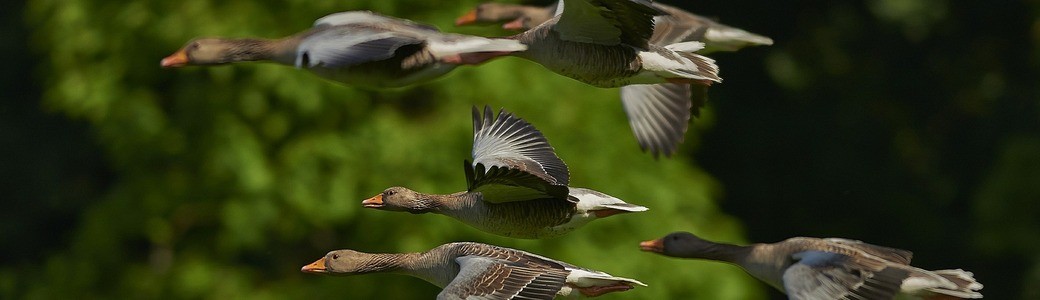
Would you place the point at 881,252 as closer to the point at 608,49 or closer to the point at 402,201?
the point at 608,49

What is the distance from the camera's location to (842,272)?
796cm

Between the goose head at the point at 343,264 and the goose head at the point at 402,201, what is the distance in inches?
8.9

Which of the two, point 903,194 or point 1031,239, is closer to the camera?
point 1031,239

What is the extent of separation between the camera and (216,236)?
1681 centimetres

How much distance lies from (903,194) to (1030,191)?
2.14 m

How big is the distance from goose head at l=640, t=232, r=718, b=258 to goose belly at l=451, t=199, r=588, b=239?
1.04 m

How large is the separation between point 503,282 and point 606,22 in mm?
1230

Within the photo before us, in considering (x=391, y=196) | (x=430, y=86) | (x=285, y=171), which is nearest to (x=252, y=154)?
(x=285, y=171)

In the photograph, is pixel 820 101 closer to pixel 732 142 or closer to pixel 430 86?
pixel 732 142

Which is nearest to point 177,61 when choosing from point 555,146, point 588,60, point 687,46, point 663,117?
point 588,60

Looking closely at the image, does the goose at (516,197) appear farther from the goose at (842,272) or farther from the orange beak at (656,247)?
the orange beak at (656,247)

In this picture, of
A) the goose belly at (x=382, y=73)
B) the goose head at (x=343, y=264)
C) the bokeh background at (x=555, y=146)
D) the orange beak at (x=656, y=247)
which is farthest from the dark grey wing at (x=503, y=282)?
the bokeh background at (x=555, y=146)

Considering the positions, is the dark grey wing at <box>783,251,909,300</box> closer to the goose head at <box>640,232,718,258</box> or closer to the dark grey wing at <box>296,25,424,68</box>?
the goose head at <box>640,232,718,258</box>

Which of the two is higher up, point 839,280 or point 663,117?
point 663,117
